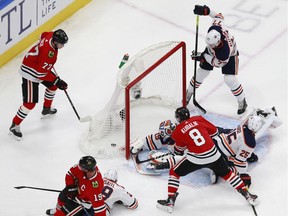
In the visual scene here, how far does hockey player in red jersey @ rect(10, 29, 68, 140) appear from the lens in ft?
21.8

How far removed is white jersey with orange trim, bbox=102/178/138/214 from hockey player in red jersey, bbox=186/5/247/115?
4.17 ft

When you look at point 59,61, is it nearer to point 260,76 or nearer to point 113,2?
point 113,2

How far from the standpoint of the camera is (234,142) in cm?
643

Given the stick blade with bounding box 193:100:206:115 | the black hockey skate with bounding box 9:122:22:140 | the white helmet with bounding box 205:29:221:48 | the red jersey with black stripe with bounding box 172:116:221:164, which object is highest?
the white helmet with bounding box 205:29:221:48

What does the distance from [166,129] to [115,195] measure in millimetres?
738

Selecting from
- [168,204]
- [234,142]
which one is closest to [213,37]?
[234,142]

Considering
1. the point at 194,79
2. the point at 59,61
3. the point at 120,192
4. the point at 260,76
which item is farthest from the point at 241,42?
the point at 120,192

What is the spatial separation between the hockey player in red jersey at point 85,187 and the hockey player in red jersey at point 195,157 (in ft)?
1.81

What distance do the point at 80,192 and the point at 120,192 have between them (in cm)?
37

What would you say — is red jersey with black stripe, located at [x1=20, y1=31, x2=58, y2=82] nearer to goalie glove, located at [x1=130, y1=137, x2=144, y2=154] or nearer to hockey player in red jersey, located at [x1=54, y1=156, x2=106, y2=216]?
goalie glove, located at [x1=130, y1=137, x2=144, y2=154]

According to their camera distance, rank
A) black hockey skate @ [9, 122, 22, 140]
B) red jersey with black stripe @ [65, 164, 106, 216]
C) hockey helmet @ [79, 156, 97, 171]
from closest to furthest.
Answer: hockey helmet @ [79, 156, 97, 171] → red jersey with black stripe @ [65, 164, 106, 216] → black hockey skate @ [9, 122, 22, 140]

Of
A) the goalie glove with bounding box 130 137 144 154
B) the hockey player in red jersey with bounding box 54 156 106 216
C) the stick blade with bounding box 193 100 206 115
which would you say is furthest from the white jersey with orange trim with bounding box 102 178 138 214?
the stick blade with bounding box 193 100 206 115

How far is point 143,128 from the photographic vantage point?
6.87 metres

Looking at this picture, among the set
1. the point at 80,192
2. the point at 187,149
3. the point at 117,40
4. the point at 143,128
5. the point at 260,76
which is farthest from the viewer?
the point at 117,40
